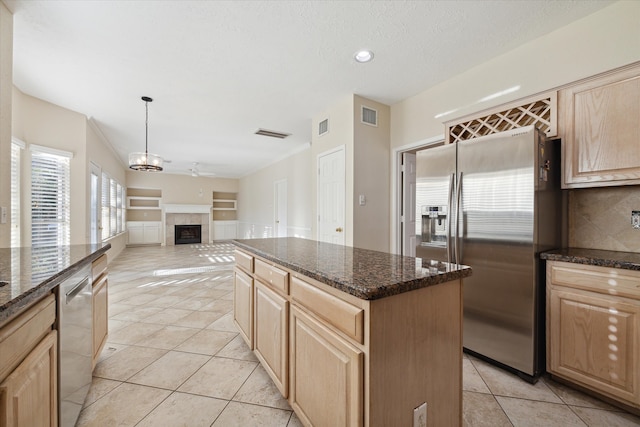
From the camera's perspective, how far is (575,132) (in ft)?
6.59

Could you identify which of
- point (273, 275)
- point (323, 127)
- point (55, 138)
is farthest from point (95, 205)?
point (273, 275)

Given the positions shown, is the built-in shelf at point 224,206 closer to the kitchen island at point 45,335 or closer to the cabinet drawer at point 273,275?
the kitchen island at point 45,335

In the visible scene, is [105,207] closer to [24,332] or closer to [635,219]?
[24,332]

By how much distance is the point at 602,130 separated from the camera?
1.89 m

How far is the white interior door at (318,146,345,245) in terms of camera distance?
3.65 m

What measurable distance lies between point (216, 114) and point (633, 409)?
5041 mm

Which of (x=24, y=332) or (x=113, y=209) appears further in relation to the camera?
(x=113, y=209)

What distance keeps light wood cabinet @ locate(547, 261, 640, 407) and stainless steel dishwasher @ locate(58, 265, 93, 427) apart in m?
2.85

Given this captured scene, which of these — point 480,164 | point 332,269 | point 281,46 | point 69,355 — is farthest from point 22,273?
point 480,164

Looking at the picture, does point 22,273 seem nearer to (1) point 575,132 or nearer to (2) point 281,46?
(2) point 281,46

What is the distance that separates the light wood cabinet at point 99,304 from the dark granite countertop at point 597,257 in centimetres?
305

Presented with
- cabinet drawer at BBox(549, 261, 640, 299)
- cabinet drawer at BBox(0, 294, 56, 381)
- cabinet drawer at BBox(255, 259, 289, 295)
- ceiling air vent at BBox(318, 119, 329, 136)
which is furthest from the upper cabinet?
cabinet drawer at BBox(0, 294, 56, 381)

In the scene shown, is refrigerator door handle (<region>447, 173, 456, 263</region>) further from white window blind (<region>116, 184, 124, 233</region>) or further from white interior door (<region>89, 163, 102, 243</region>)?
white window blind (<region>116, 184, 124, 233</region>)

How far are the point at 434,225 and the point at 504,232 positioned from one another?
0.58 m
